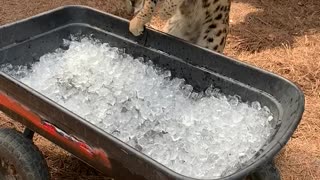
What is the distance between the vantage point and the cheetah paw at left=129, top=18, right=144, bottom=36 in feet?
9.09

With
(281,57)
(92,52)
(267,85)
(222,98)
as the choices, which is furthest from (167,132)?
(281,57)

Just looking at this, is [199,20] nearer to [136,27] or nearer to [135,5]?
[135,5]

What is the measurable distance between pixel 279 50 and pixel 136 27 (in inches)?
90.4

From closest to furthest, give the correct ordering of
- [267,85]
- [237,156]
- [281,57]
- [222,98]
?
[237,156] → [267,85] → [222,98] → [281,57]

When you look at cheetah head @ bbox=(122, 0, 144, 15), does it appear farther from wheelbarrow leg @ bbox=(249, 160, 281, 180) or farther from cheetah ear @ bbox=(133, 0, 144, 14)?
wheelbarrow leg @ bbox=(249, 160, 281, 180)

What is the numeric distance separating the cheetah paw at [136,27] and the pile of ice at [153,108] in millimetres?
168

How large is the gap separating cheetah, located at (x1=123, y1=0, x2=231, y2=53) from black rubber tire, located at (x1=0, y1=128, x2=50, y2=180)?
1487 millimetres

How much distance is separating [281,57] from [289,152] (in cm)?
143

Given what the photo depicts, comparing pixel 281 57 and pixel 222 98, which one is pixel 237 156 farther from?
pixel 281 57

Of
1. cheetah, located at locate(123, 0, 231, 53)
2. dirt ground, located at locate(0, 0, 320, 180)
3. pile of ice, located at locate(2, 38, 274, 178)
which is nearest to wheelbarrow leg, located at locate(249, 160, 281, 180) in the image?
pile of ice, located at locate(2, 38, 274, 178)

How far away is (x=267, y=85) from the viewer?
2.34 metres

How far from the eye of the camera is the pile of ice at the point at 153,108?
2.18 meters

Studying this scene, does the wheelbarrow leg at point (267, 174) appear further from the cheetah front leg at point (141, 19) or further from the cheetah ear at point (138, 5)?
the cheetah ear at point (138, 5)

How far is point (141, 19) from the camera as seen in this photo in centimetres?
288
